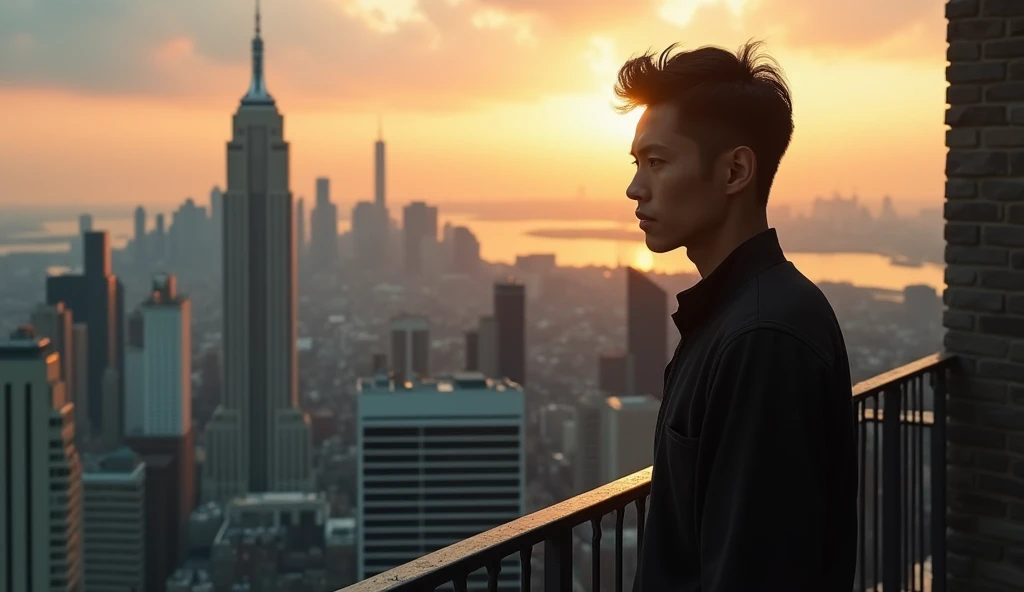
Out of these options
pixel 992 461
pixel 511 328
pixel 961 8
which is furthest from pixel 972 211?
pixel 511 328

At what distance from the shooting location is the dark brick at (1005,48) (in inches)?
112

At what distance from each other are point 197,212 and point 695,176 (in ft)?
290

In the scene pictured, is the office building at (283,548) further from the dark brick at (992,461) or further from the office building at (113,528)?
the dark brick at (992,461)

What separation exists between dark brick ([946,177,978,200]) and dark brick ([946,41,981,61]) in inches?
7.5

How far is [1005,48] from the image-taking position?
2855 mm

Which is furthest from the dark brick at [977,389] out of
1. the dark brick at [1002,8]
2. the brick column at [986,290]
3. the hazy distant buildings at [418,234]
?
the hazy distant buildings at [418,234]

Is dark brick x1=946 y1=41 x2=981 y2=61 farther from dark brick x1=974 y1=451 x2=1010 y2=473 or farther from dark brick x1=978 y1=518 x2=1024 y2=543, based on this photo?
dark brick x1=978 y1=518 x2=1024 y2=543

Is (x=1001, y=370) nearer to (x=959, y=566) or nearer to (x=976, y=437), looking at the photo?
(x=976, y=437)

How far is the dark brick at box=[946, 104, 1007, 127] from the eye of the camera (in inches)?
113

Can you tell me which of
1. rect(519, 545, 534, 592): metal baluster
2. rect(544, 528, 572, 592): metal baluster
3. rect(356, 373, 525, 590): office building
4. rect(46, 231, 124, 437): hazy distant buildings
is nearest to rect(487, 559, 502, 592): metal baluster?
rect(519, 545, 534, 592): metal baluster

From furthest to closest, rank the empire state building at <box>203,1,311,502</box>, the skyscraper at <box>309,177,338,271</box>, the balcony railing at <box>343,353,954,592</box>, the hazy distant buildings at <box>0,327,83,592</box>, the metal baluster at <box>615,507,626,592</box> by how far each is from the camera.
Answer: the skyscraper at <box>309,177,338,271</box> < the empire state building at <box>203,1,311,502</box> < the hazy distant buildings at <box>0,327,83,592</box> < the balcony railing at <box>343,353,954,592</box> < the metal baluster at <box>615,507,626,592</box>

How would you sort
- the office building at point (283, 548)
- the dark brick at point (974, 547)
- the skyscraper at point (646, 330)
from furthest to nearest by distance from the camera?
the office building at point (283, 548), the skyscraper at point (646, 330), the dark brick at point (974, 547)

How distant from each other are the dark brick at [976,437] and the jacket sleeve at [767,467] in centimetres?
211

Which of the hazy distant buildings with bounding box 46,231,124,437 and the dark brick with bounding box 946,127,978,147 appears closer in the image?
the dark brick with bounding box 946,127,978,147
